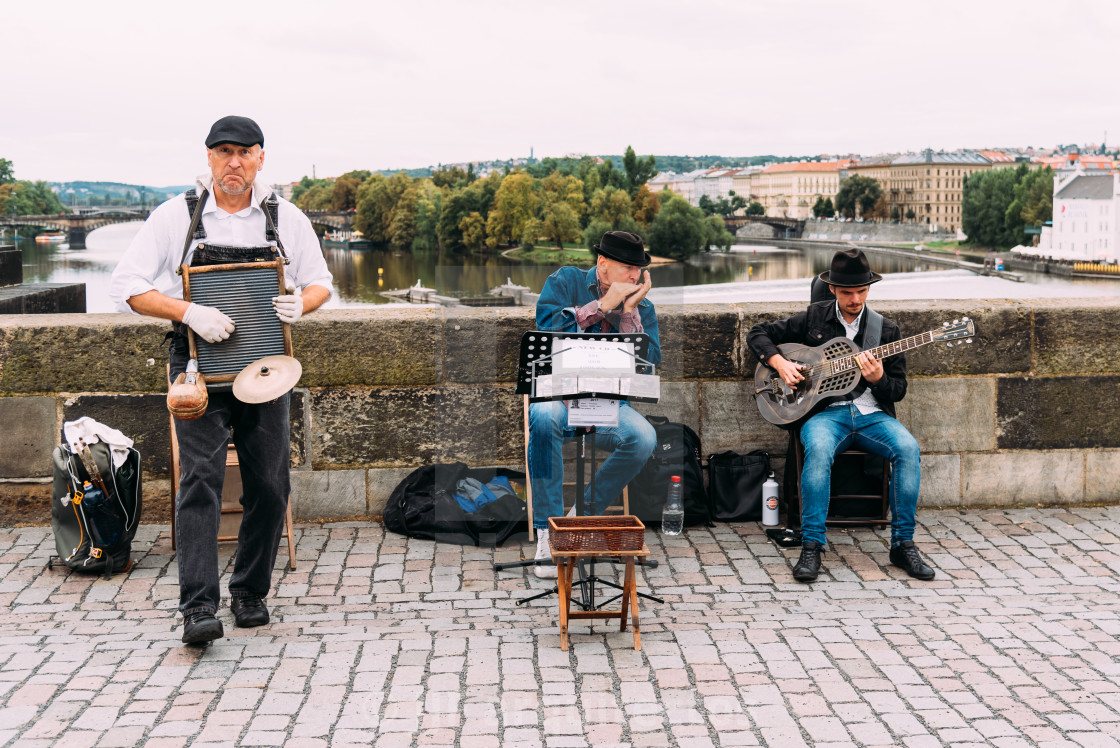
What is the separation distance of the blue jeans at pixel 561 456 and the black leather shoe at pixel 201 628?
1422 millimetres

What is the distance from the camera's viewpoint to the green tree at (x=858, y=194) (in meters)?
156

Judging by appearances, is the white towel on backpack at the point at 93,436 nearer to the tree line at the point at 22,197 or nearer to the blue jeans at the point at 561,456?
→ the blue jeans at the point at 561,456

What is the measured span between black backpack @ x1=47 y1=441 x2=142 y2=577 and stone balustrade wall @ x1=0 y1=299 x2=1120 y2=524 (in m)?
0.79

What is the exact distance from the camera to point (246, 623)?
394cm

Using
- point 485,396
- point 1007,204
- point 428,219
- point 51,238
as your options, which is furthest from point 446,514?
point 1007,204

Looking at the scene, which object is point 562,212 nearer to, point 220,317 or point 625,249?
point 625,249

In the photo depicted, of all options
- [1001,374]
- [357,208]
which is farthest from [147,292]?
[357,208]

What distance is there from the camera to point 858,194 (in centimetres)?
15625

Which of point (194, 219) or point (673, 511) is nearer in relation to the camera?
point (194, 219)

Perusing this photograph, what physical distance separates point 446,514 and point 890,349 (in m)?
2.08

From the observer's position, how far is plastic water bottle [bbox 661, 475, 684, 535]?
204 inches

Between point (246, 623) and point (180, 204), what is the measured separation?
57.4 inches

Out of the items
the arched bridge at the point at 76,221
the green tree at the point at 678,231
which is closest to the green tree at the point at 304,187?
the arched bridge at the point at 76,221

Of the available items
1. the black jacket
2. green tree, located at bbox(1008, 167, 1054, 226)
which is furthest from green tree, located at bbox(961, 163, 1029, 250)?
the black jacket
